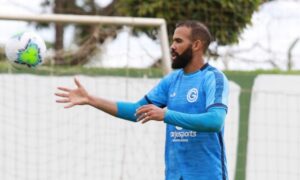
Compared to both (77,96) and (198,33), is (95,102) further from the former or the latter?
(198,33)

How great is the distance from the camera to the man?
6430mm

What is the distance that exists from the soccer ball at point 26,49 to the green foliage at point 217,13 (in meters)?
4.30

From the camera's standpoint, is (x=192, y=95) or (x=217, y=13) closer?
(x=192, y=95)

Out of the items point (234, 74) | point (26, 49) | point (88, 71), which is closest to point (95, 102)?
point (26, 49)

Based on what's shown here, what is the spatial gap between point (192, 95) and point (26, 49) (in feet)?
5.31

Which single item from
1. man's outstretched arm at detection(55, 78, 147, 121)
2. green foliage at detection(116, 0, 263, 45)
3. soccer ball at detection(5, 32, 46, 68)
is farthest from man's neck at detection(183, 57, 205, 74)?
green foliage at detection(116, 0, 263, 45)

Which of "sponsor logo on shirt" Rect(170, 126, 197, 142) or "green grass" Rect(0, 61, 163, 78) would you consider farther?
"green grass" Rect(0, 61, 163, 78)

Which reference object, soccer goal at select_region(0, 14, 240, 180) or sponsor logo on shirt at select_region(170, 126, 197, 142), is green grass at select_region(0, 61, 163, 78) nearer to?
soccer goal at select_region(0, 14, 240, 180)

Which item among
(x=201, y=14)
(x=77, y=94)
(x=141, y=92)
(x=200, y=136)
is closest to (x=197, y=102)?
(x=200, y=136)

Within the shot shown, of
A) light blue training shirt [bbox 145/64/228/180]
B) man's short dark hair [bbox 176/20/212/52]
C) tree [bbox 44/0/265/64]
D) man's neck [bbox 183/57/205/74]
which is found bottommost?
light blue training shirt [bbox 145/64/228/180]

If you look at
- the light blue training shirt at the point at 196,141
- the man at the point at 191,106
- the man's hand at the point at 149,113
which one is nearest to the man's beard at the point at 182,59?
the man at the point at 191,106

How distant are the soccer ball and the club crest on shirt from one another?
151cm

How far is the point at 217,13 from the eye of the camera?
1177 cm

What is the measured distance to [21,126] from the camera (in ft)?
35.0
